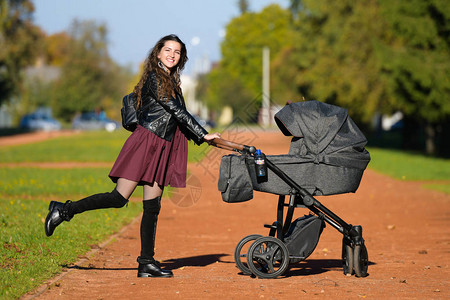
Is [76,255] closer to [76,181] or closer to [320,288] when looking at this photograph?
[320,288]

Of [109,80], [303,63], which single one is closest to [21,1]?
[109,80]

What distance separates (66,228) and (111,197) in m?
3.62

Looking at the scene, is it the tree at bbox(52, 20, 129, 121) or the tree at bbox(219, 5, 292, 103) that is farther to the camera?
the tree at bbox(219, 5, 292, 103)

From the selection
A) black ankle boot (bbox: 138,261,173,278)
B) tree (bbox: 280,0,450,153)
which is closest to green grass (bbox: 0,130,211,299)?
black ankle boot (bbox: 138,261,173,278)

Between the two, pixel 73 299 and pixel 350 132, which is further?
pixel 350 132

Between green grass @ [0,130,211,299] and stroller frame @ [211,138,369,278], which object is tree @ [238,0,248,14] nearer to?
green grass @ [0,130,211,299]

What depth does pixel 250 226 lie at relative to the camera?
37.2 feet

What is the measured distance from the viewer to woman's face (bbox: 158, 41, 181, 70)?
6.79 metres

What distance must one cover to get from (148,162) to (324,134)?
1.56 meters

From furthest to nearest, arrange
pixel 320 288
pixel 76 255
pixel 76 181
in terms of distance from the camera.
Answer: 1. pixel 76 181
2. pixel 76 255
3. pixel 320 288

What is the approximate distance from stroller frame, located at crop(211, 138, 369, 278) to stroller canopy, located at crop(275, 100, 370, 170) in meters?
0.35

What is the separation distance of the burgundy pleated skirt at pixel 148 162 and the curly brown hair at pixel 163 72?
0.33 metres

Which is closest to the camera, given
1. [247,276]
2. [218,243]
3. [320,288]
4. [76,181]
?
[320,288]

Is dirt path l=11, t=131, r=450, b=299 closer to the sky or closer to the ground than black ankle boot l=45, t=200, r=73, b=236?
closer to the ground
